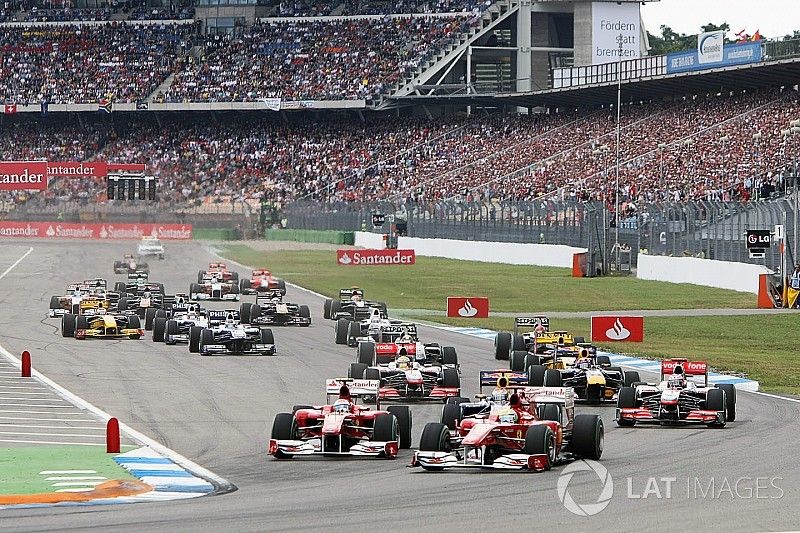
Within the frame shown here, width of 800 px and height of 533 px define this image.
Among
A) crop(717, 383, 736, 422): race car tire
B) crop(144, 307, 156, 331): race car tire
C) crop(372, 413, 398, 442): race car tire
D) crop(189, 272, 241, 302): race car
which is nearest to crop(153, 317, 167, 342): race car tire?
crop(144, 307, 156, 331): race car tire

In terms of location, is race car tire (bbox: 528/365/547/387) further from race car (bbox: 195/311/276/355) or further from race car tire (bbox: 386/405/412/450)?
race car (bbox: 195/311/276/355)

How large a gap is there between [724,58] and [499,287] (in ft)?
86.1

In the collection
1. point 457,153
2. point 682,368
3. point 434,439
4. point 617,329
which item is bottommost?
point 617,329

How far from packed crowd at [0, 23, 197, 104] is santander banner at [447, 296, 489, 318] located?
65.2m

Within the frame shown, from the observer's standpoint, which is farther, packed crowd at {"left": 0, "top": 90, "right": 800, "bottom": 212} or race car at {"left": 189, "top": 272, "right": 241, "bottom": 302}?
packed crowd at {"left": 0, "top": 90, "right": 800, "bottom": 212}

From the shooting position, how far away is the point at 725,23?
489 ft

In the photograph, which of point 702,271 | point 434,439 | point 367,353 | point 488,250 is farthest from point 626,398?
point 488,250

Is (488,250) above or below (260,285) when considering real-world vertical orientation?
above

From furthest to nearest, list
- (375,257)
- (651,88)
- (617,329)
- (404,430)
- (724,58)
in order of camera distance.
A: (651,88) → (724,58) → (375,257) → (617,329) → (404,430)

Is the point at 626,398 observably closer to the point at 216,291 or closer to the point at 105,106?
the point at 216,291

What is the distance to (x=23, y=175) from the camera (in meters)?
96.6

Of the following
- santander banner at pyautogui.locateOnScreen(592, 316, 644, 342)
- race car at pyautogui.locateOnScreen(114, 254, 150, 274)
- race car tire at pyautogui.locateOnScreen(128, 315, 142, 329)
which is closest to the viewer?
santander banner at pyautogui.locateOnScreen(592, 316, 644, 342)

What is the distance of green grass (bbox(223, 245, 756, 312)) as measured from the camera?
46.3 meters

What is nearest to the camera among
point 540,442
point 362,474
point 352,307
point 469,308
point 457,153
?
point 540,442
